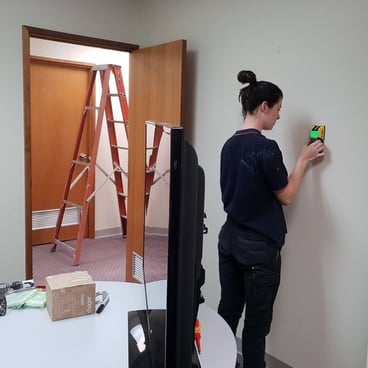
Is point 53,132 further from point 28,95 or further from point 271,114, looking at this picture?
point 271,114

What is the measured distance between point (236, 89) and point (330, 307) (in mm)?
1312


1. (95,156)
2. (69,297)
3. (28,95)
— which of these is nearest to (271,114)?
(69,297)

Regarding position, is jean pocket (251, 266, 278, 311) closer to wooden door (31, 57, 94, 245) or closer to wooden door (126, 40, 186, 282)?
wooden door (126, 40, 186, 282)

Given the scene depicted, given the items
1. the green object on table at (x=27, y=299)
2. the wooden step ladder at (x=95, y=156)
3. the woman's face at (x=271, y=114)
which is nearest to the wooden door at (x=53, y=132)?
the wooden step ladder at (x=95, y=156)

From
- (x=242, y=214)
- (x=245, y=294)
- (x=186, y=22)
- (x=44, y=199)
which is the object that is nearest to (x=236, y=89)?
(x=186, y=22)

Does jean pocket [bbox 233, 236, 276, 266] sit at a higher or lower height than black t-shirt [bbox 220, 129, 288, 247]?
lower

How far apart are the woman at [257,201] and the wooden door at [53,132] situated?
10.2 ft

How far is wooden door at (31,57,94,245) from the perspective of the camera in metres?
4.52

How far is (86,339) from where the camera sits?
123 cm

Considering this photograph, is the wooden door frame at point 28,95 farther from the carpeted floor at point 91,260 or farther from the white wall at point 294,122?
the carpeted floor at point 91,260

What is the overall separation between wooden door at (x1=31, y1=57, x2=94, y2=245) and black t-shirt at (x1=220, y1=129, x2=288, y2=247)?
3.13m

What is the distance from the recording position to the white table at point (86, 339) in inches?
44.2

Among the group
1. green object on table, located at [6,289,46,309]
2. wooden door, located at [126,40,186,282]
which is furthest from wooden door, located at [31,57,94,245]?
green object on table, located at [6,289,46,309]

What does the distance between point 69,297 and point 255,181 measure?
36.3 inches
